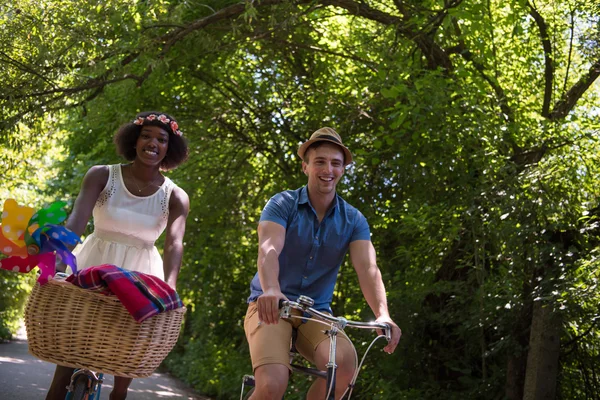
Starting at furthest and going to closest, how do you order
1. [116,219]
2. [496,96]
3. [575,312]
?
[496,96] → [575,312] → [116,219]

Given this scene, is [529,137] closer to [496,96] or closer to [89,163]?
[496,96]

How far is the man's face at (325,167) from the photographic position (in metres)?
4.57

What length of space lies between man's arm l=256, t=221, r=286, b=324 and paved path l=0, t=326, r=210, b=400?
19.3 ft

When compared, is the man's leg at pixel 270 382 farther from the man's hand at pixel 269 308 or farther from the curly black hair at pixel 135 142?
the curly black hair at pixel 135 142

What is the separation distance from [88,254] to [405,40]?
5.52m

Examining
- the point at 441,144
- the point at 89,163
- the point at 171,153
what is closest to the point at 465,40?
the point at 441,144

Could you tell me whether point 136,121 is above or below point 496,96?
below

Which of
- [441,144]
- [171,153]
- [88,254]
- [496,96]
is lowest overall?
[88,254]

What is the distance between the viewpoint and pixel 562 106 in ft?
32.0

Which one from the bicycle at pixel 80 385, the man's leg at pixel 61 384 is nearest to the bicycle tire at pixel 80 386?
the bicycle at pixel 80 385

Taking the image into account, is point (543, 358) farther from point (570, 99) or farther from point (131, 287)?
point (131, 287)

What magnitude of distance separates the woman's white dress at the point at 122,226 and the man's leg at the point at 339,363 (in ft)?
4.14

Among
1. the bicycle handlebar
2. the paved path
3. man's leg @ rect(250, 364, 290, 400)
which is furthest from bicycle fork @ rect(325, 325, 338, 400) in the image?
the paved path

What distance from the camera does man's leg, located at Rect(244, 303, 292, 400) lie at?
4016 mm
